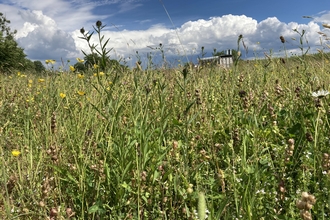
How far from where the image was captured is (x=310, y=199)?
714 millimetres

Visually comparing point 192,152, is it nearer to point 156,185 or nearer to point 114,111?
point 156,185

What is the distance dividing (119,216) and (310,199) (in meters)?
0.95

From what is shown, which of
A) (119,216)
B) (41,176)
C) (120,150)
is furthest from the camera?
(41,176)

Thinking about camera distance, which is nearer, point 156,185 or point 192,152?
point 156,185

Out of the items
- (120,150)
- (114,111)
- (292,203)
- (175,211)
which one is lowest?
(175,211)

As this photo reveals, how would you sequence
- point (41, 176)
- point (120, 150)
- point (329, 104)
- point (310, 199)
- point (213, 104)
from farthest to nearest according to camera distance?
point (213, 104) → point (329, 104) → point (41, 176) → point (120, 150) → point (310, 199)

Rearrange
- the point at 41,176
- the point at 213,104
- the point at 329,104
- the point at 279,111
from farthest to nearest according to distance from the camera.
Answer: the point at 213,104, the point at 279,111, the point at 329,104, the point at 41,176

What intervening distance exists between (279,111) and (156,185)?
4.23 ft

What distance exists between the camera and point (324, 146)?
1.86m

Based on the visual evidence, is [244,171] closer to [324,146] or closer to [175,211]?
[175,211]

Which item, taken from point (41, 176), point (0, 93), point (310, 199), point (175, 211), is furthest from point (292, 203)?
point (0, 93)

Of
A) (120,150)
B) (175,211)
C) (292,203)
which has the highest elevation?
(120,150)

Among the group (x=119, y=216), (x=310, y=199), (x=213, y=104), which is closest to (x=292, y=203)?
(x=310, y=199)

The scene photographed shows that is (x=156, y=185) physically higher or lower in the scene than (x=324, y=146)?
lower
